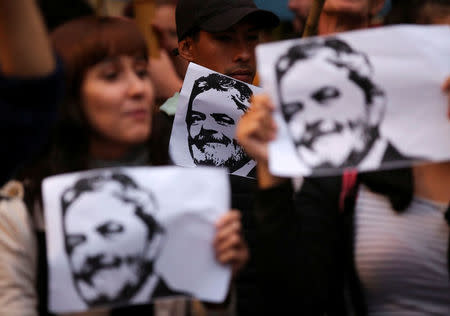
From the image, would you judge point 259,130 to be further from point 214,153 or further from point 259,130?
point 214,153

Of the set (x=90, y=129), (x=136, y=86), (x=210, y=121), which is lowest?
(x=210, y=121)

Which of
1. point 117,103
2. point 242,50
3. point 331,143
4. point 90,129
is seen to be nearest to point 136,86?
point 117,103

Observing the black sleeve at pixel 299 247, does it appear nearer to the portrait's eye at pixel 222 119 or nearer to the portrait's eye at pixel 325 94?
the portrait's eye at pixel 325 94

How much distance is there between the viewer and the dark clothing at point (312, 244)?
72.5 inches

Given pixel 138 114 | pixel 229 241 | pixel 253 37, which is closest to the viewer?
pixel 229 241

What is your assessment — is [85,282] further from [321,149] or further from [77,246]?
[321,149]

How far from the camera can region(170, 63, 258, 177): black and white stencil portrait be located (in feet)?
7.68

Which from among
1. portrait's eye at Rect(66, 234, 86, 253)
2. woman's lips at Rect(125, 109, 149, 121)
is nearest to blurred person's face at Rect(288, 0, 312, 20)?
woman's lips at Rect(125, 109, 149, 121)

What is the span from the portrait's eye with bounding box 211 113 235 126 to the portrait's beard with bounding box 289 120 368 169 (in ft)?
1.91

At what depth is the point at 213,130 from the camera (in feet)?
7.73

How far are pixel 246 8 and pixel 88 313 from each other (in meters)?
1.43

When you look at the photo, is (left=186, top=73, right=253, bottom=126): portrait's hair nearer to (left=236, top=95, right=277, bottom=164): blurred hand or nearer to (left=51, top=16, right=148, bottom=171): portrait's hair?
(left=51, top=16, right=148, bottom=171): portrait's hair

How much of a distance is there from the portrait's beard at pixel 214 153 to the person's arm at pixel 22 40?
0.97m

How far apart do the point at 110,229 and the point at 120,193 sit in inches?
3.6
